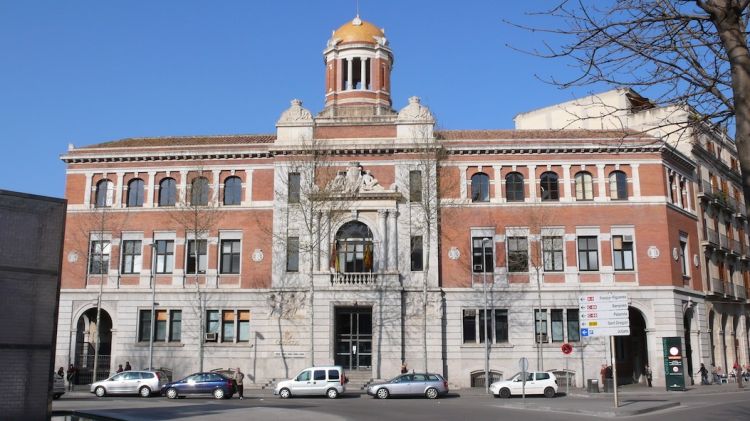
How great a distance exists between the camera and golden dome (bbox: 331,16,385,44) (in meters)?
52.4

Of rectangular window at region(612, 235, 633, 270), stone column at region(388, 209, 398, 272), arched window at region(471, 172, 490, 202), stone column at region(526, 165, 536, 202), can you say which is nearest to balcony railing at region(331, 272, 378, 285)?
stone column at region(388, 209, 398, 272)

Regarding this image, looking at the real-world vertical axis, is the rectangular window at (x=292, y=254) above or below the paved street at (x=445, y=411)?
above

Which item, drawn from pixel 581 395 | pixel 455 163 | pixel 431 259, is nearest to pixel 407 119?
pixel 455 163

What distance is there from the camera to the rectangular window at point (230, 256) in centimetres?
4472

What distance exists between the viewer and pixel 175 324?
44.3 m

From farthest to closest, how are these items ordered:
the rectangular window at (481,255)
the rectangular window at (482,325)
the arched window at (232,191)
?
the arched window at (232,191), the rectangular window at (481,255), the rectangular window at (482,325)

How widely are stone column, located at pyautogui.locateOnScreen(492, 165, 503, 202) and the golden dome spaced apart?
14489 mm

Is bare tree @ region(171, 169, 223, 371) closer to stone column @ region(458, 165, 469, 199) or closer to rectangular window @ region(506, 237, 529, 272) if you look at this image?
stone column @ region(458, 165, 469, 199)

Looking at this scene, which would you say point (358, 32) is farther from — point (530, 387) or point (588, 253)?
point (530, 387)

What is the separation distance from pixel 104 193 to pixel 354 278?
1751 centimetres

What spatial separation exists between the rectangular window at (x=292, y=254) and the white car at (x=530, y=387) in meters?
14.6

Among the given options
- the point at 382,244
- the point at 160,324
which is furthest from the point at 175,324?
the point at 382,244

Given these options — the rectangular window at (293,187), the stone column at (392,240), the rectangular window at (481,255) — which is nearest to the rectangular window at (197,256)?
the rectangular window at (293,187)

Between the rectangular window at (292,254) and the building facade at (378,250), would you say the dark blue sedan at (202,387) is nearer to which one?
the building facade at (378,250)
